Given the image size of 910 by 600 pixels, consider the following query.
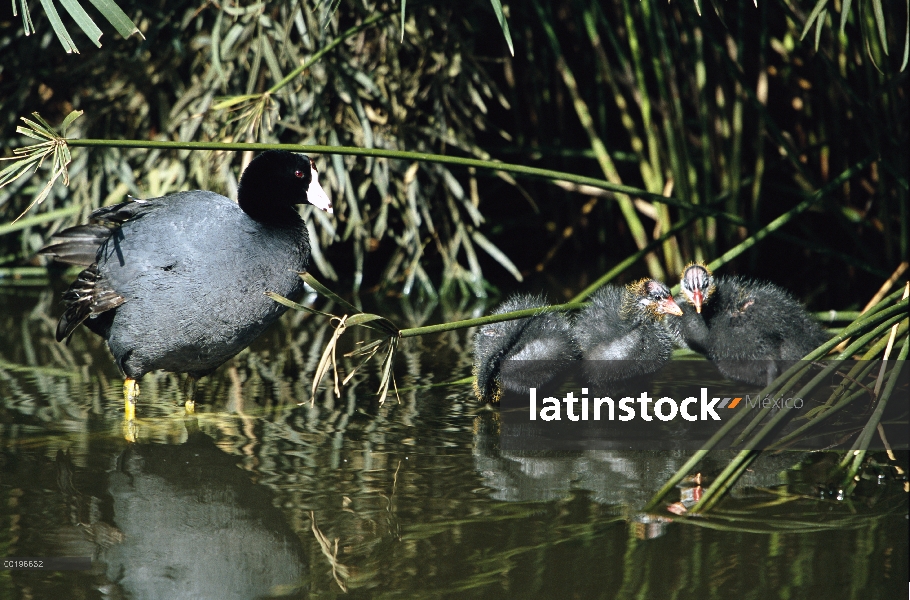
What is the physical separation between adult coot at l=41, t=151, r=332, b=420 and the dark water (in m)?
0.23

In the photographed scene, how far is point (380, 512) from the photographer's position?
2.12 metres

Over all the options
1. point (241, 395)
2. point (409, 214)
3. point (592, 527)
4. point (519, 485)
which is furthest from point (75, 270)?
point (592, 527)

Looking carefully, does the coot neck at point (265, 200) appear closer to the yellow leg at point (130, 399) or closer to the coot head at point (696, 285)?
the yellow leg at point (130, 399)

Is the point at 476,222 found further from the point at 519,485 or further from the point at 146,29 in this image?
the point at 519,485

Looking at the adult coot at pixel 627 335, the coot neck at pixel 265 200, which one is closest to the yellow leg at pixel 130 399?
the coot neck at pixel 265 200

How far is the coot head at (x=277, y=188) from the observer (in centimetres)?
280

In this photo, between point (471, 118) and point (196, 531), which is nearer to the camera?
point (196, 531)

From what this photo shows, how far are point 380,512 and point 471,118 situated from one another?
271 centimetres

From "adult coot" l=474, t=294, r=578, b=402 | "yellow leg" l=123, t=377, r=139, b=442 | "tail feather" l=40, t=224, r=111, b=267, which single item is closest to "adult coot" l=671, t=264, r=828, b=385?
"adult coot" l=474, t=294, r=578, b=402

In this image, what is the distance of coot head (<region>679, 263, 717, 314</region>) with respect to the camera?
2951mm

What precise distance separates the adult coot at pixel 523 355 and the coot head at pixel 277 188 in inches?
24.5

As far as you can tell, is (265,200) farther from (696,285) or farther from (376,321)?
(696,285)

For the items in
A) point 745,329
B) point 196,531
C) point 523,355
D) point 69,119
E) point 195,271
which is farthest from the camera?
point 745,329

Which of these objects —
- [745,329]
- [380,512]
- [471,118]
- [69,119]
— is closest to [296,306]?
[380,512]
